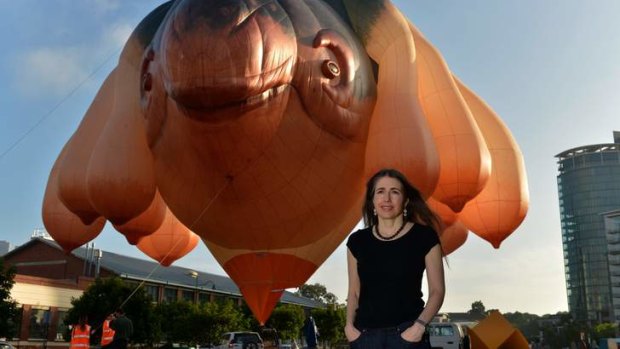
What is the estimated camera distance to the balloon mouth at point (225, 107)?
792cm

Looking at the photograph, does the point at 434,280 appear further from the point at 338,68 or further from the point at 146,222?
the point at 146,222

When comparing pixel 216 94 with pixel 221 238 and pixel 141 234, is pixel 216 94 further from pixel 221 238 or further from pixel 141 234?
pixel 141 234

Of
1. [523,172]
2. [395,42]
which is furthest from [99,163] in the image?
[523,172]

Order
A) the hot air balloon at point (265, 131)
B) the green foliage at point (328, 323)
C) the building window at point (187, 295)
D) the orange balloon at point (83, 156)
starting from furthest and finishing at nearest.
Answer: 1. the green foliage at point (328, 323)
2. the building window at point (187, 295)
3. the orange balloon at point (83, 156)
4. the hot air balloon at point (265, 131)

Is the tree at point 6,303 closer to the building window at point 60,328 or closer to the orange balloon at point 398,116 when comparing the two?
the building window at point 60,328

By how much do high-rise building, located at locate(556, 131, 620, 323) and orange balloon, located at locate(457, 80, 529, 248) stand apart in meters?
110

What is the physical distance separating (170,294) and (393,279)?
1790 inches

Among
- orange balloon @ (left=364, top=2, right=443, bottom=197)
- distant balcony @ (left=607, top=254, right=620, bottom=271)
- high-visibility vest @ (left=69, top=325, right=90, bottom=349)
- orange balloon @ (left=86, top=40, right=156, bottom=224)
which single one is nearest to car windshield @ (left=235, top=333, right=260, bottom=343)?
high-visibility vest @ (left=69, top=325, right=90, bottom=349)

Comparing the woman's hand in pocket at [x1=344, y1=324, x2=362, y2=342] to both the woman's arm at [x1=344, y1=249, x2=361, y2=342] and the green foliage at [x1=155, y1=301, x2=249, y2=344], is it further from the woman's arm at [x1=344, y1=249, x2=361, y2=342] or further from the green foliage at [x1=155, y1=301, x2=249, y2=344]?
the green foliage at [x1=155, y1=301, x2=249, y2=344]

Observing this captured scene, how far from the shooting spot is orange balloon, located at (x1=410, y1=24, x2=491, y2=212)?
9.47 metres

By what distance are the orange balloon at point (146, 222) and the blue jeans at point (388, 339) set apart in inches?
358

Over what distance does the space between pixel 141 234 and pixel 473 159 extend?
640 centimetres

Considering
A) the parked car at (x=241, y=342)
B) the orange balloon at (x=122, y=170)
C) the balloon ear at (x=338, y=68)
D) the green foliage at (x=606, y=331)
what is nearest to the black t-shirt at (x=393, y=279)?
the balloon ear at (x=338, y=68)

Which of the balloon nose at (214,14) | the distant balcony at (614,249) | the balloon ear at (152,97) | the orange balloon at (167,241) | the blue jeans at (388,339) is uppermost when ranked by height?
the distant balcony at (614,249)
